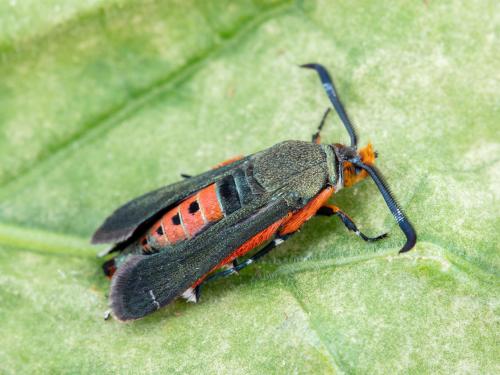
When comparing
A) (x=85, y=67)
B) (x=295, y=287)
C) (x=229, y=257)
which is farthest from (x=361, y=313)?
(x=85, y=67)

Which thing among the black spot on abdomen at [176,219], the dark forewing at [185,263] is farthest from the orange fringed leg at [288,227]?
the black spot on abdomen at [176,219]

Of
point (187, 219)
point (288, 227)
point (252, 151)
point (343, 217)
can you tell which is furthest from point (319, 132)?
point (187, 219)

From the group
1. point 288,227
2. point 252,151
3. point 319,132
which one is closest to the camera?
point 288,227

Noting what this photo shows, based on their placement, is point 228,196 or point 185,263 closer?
point 185,263

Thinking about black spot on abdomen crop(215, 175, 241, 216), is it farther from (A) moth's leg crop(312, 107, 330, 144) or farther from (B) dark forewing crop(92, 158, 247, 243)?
(A) moth's leg crop(312, 107, 330, 144)

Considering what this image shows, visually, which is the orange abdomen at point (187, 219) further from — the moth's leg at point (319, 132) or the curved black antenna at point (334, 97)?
the curved black antenna at point (334, 97)

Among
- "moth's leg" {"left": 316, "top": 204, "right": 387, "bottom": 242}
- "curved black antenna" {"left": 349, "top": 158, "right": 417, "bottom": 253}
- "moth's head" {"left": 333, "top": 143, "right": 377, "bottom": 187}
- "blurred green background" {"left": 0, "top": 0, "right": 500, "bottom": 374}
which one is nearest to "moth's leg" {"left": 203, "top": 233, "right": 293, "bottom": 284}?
"blurred green background" {"left": 0, "top": 0, "right": 500, "bottom": 374}

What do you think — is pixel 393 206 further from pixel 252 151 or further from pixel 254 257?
pixel 252 151

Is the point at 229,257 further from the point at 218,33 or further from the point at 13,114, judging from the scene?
the point at 13,114

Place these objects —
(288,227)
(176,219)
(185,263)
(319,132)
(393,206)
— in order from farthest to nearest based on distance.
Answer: (319,132) → (176,219) → (288,227) → (185,263) → (393,206)
